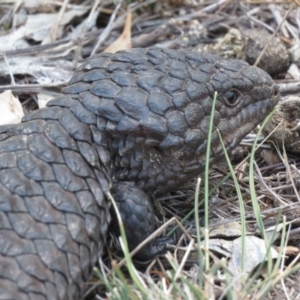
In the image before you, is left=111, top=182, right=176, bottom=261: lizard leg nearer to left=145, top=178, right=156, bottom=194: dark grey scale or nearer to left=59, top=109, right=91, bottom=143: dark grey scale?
left=145, top=178, right=156, bottom=194: dark grey scale

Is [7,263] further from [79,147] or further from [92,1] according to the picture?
[92,1]

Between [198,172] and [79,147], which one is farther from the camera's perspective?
[198,172]

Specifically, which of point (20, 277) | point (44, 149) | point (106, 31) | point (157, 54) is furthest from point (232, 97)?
point (106, 31)

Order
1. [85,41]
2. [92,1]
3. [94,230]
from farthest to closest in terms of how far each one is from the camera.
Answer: [92,1]
[85,41]
[94,230]

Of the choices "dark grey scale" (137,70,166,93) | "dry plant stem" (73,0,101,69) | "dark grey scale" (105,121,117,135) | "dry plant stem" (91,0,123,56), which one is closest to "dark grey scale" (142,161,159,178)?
"dark grey scale" (105,121,117,135)

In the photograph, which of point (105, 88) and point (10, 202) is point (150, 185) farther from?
point (10, 202)

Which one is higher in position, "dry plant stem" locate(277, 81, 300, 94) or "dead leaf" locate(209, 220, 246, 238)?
"dry plant stem" locate(277, 81, 300, 94)

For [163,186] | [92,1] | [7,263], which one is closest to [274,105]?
[163,186]

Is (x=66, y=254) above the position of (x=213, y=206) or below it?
above
